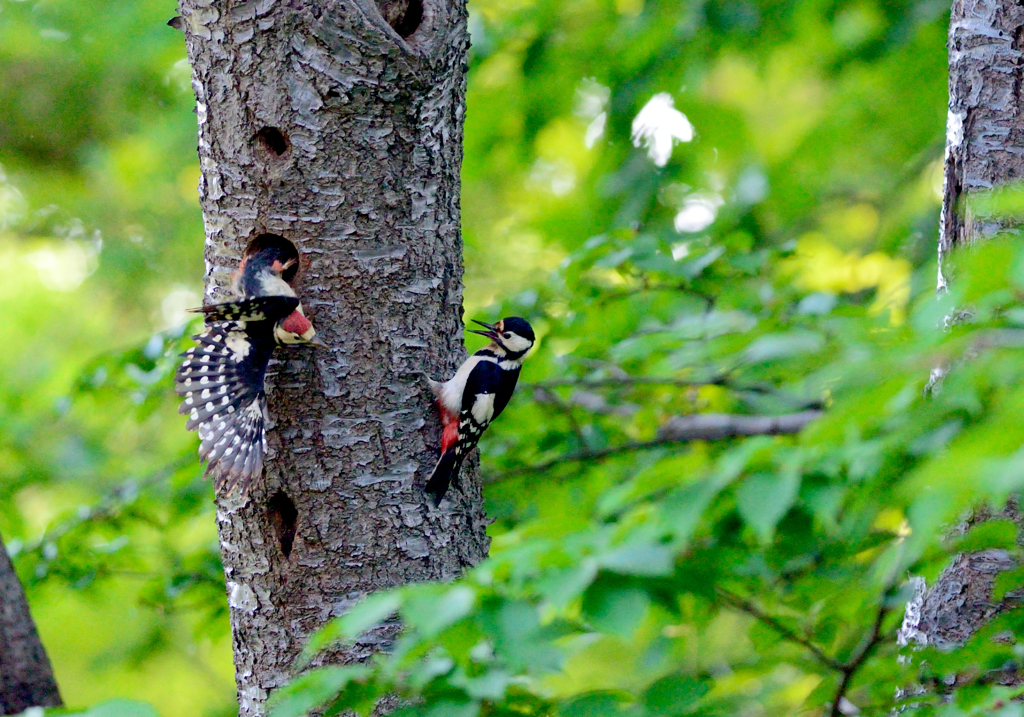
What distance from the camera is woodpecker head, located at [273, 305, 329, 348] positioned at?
204 centimetres

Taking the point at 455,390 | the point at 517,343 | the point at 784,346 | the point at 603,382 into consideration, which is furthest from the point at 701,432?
the point at 784,346

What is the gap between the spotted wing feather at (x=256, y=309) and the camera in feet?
6.50

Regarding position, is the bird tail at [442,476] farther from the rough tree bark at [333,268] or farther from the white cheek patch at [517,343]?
the white cheek patch at [517,343]

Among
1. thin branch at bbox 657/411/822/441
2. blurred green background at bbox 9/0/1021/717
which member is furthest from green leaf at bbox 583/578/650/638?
thin branch at bbox 657/411/822/441

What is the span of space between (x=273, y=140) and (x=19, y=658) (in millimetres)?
1517

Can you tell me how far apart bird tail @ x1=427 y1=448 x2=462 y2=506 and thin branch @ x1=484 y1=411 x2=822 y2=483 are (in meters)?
0.96

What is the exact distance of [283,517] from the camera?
83.7 inches

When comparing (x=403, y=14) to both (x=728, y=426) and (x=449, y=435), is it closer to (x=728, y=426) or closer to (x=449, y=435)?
(x=449, y=435)

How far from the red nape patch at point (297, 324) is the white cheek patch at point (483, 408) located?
1.94 feet

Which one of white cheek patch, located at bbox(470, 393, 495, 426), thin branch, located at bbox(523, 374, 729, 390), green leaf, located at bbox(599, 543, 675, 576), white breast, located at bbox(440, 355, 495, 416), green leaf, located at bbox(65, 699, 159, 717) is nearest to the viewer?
green leaf, located at bbox(599, 543, 675, 576)

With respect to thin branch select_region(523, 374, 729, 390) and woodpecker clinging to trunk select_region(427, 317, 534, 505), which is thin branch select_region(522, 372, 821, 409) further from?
woodpecker clinging to trunk select_region(427, 317, 534, 505)

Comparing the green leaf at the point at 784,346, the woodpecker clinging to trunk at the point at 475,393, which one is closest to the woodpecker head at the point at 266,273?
the woodpecker clinging to trunk at the point at 475,393

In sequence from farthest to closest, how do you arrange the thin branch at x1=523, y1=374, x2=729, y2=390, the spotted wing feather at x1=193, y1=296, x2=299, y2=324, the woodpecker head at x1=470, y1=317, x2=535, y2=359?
the woodpecker head at x1=470, y1=317, x2=535, y2=359, the thin branch at x1=523, y1=374, x2=729, y2=390, the spotted wing feather at x1=193, y1=296, x2=299, y2=324

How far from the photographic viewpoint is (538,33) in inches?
161
